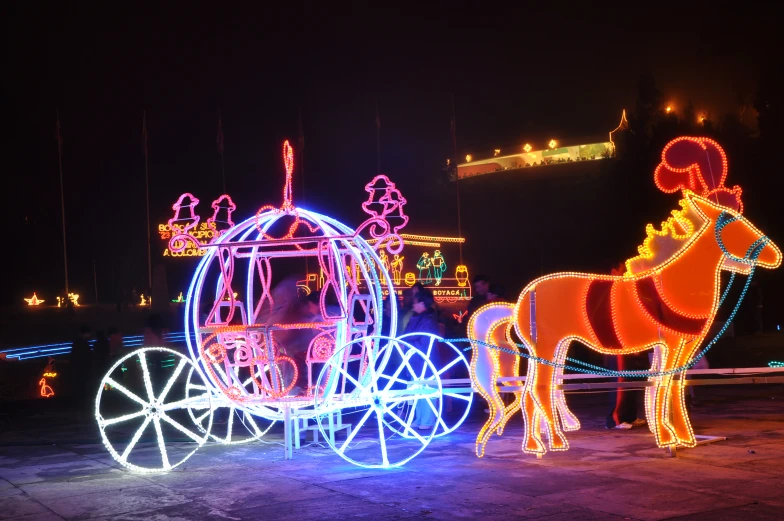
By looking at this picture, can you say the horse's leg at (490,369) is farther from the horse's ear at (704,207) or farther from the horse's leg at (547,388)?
the horse's ear at (704,207)

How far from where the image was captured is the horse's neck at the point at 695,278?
7.84 metres

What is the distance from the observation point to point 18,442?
411 inches

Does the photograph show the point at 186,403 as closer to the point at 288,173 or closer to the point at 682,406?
the point at 288,173

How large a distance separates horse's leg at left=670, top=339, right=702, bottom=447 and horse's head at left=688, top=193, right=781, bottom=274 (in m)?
0.84

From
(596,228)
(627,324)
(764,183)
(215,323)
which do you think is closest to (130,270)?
(596,228)

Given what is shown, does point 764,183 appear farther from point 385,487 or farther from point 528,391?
point 385,487

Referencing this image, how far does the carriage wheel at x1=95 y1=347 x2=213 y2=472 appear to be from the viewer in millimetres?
8156

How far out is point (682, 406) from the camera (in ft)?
26.2

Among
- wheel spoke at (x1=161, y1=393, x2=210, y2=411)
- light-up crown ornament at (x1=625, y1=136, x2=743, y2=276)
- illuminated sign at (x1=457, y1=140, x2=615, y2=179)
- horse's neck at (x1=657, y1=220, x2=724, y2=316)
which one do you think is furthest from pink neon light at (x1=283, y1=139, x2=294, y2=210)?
illuminated sign at (x1=457, y1=140, x2=615, y2=179)

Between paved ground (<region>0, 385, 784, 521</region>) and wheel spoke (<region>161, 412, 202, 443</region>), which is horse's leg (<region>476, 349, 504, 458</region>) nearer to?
paved ground (<region>0, 385, 784, 521</region>)

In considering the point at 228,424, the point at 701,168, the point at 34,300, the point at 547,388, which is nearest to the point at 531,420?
the point at 547,388

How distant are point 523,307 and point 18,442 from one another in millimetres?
6545

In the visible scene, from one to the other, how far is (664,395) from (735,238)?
62.4 inches

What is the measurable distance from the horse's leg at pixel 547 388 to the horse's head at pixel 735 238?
173 cm
